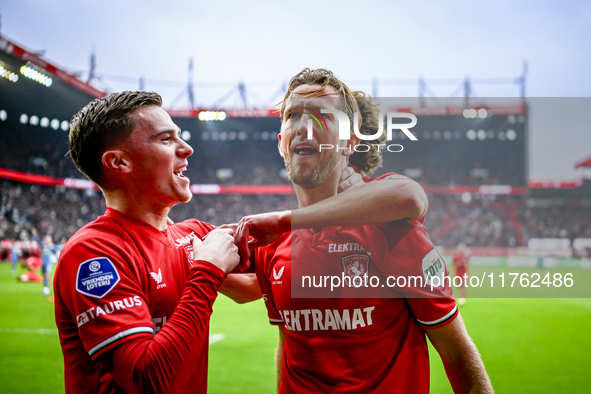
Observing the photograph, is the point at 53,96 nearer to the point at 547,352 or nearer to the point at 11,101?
the point at 11,101

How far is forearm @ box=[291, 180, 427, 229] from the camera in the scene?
1686 mm

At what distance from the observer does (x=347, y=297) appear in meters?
1.83

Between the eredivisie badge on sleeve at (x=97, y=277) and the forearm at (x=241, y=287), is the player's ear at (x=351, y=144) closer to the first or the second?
the forearm at (x=241, y=287)

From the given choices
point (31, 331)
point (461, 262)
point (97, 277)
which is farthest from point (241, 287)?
point (461, 262)

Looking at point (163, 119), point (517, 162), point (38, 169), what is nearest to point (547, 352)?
point (163, 119)

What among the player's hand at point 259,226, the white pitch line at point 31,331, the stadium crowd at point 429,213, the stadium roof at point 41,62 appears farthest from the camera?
the stadium crowd at point 429,213

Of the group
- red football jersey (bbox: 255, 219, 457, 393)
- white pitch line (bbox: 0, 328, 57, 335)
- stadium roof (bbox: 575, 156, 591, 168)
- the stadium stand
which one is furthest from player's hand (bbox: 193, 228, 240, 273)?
stadium roof (bbox: 575, 156, 591, 168)

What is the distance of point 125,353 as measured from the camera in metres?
1.45

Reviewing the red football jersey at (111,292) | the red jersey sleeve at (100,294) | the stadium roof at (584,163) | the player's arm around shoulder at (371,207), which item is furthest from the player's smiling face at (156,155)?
the stadium roof at (584,163)

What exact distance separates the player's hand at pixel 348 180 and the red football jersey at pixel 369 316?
240mm

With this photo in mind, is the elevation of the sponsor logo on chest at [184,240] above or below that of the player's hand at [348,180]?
below

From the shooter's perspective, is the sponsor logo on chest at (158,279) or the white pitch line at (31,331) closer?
the sponsor logo on chest at (158,279)

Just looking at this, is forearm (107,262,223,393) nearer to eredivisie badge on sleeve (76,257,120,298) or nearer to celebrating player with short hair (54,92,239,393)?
celebrating player with short hair (54,92,239,393)

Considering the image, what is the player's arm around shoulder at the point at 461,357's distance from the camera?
171cm
